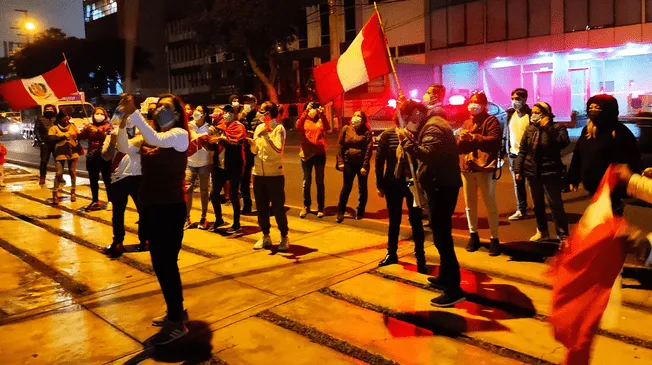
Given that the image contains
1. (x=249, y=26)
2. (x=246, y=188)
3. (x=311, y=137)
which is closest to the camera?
(x=311, y=137)

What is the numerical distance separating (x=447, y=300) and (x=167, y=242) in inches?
99.5

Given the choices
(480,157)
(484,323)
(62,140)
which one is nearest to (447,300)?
A: (484,323)

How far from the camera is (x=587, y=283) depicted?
327cm

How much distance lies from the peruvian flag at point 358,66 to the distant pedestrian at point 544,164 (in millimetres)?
2033

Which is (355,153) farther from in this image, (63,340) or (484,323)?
(63,340)

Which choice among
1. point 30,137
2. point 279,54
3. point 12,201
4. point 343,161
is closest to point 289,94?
point 279,54

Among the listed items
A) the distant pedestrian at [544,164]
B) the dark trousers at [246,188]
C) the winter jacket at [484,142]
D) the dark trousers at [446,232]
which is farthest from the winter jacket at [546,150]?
the dark trousers at [246,188]

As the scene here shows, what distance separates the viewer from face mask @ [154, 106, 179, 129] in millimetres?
5035

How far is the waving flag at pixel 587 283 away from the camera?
127 inches

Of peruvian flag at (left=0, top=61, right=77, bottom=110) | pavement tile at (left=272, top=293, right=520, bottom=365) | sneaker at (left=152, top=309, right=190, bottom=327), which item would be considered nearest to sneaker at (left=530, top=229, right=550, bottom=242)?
pavement tile at (left=272, top=293, right=520, bottom=365)

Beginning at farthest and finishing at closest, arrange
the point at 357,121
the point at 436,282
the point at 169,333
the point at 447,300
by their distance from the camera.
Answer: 1. the point at 357,121
2. the point at 436,282
3. the point at 447,300
4. the point at 169,333

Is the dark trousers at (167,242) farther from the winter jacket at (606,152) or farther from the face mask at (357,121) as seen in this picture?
the face mask at (357,121)

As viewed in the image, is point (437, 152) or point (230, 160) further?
point (230, 160)

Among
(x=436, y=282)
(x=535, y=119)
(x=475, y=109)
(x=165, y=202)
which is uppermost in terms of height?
(x=475, y=109)
